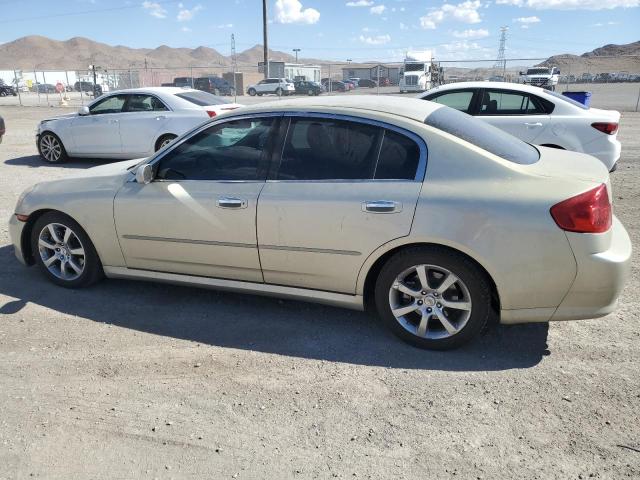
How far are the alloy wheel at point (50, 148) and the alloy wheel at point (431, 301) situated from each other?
Answer: 9.65 metres

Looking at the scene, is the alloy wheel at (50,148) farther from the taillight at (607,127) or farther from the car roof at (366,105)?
the taillight at (607,127)

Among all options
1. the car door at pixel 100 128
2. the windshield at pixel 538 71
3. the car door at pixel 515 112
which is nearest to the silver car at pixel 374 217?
the car door at pixel 515 112

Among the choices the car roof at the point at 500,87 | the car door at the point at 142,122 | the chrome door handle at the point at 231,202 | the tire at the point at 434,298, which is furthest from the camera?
the car door at the point at 142,122

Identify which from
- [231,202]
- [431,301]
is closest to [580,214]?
[431,301]

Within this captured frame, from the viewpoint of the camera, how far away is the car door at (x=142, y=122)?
10.3 meters

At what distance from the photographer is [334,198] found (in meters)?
3.70

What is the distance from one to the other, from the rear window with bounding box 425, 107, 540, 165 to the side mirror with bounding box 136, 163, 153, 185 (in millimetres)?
2084

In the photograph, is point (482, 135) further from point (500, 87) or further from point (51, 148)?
point (51, 148)

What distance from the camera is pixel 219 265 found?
4.14 meters

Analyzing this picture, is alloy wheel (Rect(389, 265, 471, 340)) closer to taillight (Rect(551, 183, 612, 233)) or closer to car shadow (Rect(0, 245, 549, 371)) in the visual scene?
car shadow (Rect(0, 245, 549, 371))

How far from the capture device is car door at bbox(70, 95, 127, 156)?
10.7 meters

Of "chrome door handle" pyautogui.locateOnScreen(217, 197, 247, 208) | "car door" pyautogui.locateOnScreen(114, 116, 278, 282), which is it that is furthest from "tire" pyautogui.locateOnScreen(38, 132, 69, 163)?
"chrome door handle" pyautogui.locateOnScreen(217, 197, 247, 208)

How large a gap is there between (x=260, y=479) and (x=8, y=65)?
16163 cm

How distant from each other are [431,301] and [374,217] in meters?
0.66
